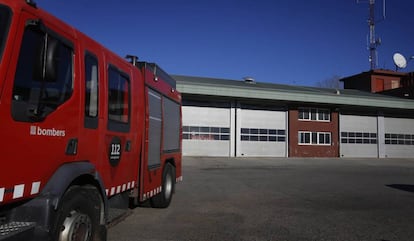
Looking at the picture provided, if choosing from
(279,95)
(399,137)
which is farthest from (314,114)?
(399,137)

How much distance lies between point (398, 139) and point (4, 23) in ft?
162

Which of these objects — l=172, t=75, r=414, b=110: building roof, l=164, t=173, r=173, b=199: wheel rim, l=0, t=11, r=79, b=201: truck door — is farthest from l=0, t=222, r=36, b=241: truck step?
l=172, t=75, r=414, b=110: building roof

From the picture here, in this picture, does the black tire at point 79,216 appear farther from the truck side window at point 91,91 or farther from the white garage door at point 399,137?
the white garage door at point 399,137

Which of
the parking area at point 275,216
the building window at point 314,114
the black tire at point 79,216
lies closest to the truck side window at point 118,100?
the black tire at point 79,216

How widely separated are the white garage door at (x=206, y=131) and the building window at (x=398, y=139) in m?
19.1

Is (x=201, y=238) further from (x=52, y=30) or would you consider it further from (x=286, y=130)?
(x=286, y=130)

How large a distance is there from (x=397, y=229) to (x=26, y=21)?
300 inches

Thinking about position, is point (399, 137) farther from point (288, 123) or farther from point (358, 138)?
point (288, 123)

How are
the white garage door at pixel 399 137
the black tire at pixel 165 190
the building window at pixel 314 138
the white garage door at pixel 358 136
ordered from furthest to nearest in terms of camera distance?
the white garage door at pixel 399 137
the white garage door at pixel 358 136
the building window at pixel 314 138
the black tire at pixel 165 190

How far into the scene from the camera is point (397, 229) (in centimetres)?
841

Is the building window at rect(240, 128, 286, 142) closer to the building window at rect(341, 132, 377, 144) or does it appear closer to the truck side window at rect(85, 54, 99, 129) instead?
the building window at rect(341, 132, 377, 144)

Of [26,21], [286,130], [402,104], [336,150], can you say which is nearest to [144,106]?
[26,21]

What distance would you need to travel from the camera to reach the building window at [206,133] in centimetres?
3888

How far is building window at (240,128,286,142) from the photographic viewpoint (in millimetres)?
40562
